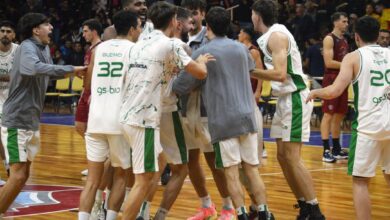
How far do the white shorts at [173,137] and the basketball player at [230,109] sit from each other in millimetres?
366

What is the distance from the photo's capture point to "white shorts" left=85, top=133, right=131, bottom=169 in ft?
23.6

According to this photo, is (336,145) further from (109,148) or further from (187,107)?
(109,148)

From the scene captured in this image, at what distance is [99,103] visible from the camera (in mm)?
7180

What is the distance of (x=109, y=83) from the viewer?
23.4 ft

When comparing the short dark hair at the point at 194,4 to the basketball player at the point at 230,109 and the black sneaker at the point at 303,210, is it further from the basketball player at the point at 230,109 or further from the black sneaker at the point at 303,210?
the black sneaker at the point at 303,210

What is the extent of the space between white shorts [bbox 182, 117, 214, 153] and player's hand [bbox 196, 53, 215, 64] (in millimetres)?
978

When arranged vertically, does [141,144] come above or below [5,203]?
above

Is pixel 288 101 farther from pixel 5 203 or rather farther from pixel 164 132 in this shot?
pixel 5 203

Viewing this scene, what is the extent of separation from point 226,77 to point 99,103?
1208 millimetres

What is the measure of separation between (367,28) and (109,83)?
2370 mm

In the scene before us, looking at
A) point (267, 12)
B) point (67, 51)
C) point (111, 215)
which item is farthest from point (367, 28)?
point (67, 51)

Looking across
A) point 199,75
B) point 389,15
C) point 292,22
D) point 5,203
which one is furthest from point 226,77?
point 292,22

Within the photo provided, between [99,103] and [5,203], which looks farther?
[5,203]

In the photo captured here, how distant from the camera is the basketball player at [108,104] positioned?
7.11 meters
